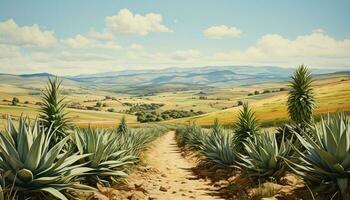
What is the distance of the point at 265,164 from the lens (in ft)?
28.8

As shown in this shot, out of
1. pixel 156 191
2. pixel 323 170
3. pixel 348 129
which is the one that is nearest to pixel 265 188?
pixel 323 170

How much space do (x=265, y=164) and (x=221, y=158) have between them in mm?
3399

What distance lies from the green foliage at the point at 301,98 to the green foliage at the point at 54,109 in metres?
8.44

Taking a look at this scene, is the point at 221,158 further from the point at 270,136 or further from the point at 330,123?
the point at 330,123

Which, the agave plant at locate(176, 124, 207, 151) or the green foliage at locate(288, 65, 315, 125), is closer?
the green foliage at locate(288, 65, 315, 125)

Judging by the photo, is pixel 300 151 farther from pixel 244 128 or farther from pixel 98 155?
pixel 98 155

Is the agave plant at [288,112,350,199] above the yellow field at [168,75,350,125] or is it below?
above

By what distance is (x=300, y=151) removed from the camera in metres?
10.2

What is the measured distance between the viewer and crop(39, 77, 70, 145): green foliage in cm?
850

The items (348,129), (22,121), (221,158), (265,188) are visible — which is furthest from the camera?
(221,158)

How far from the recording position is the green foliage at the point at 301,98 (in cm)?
1347

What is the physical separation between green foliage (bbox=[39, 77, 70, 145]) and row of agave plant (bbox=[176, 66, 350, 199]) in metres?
4.29

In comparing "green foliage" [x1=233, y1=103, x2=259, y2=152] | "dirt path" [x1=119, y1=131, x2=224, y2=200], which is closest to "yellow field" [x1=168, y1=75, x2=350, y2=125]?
"dirt path" [x1=119, y1=131, x2=224, y2=200]

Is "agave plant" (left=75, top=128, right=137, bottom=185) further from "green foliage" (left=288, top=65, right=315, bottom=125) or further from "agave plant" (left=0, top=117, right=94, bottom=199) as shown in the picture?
"green foliage" (left=288, top=65, right=315, bottom=125)
